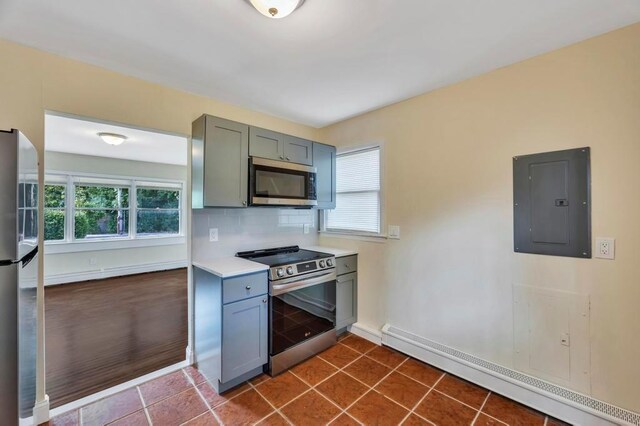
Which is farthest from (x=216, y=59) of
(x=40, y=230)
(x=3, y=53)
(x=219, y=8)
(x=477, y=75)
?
(x=477, y=75)

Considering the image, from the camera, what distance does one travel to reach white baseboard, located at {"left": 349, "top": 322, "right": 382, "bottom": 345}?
2.82 meters

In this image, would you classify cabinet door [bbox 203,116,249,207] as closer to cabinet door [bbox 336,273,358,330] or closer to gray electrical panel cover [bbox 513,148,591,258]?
cabinet door [bbox 336,273,358,330]

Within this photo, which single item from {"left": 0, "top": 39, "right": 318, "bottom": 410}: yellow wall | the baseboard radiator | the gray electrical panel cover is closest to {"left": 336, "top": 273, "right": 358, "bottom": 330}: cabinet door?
the baseboard radiator

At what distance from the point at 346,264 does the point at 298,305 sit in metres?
0.74

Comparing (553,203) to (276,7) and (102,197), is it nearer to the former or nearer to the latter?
(276,7)

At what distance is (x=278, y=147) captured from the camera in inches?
106

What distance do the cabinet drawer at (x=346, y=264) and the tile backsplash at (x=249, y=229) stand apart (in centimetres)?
66

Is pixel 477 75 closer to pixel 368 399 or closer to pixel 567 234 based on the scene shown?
pixel 567 234

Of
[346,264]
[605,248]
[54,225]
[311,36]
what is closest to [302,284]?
[346,264]

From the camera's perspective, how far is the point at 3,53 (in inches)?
66.7

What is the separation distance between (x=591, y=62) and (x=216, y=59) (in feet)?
8.02

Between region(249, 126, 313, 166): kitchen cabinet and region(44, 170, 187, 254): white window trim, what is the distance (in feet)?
10.3

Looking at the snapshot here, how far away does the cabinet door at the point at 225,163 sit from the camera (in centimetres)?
224

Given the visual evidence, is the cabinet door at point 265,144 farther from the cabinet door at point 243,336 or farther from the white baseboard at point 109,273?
the white baseboard at point 109,273
